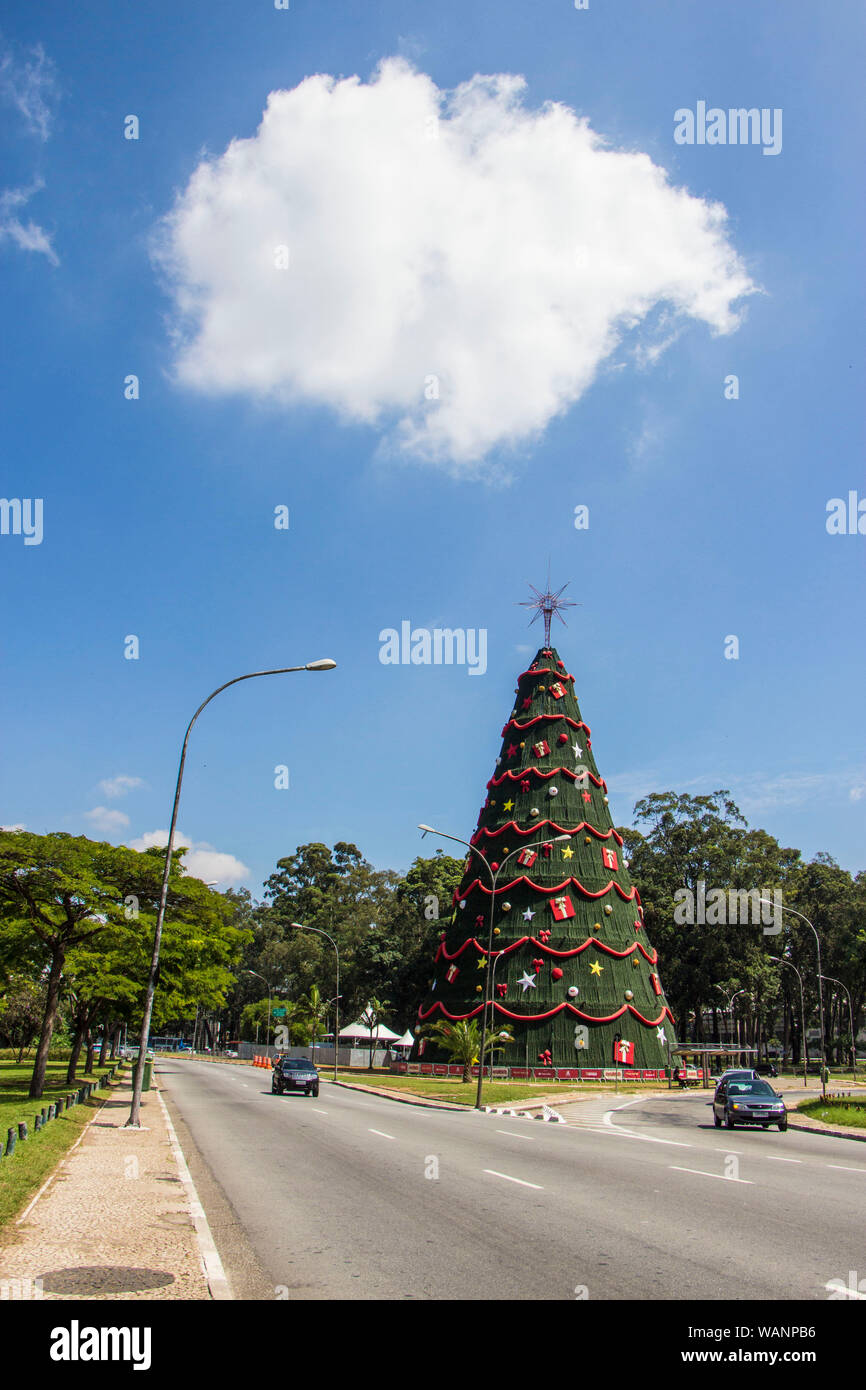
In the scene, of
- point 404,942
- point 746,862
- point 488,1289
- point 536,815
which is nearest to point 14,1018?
point 404,942

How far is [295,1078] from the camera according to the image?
120ft

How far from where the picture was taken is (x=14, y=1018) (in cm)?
6825

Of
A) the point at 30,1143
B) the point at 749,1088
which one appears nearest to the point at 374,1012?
the point at 749,1088

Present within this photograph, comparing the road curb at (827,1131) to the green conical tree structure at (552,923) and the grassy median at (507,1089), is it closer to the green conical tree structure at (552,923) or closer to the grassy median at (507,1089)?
the grassy median at (507,1089)

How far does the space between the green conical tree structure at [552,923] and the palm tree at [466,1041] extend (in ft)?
2.07

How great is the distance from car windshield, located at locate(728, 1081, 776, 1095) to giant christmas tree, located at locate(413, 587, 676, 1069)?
22.8m

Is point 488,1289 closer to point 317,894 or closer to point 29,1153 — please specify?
point 29,1153

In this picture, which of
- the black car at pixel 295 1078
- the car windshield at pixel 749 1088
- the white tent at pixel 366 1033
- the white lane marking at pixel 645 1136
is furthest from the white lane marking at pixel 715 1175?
the white tent at pixel 366 1033

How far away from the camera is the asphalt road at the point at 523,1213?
7.38m

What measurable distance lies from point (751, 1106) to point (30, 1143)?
63.6ft

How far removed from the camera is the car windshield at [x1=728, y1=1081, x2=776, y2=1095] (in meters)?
26.1

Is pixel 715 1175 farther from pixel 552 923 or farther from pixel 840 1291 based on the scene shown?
pixel 552 923
